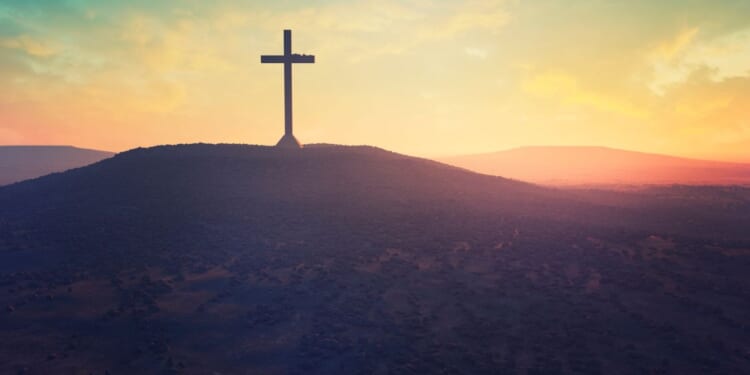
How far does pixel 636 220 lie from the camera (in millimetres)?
25516

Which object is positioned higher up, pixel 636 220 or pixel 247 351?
pixel 636 220

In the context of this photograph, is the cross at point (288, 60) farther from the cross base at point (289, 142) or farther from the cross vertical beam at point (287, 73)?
the cross base at point (289, 142)

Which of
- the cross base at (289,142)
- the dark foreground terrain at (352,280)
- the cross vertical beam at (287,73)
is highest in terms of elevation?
the cross vertical beam at (287,73)

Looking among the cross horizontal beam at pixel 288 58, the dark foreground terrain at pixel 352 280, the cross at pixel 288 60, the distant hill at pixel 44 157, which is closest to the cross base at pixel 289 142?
the cross at pixel 288 60

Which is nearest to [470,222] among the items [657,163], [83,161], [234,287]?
[234,287]

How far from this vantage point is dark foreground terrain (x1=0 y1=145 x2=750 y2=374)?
11742 mm

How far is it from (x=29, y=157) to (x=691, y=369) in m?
163

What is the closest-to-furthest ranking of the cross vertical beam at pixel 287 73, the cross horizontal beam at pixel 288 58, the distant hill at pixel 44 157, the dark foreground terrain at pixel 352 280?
the dark foreground terrain at pixel 352 280 → the cross vertical beam at pixel 287 73 → the cross horizontal beam at pixel 288 58 → the distant hill at pixel 44 157

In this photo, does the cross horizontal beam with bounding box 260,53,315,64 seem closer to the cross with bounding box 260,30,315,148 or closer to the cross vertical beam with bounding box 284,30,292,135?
the cross with bounding box 260,30,315,148

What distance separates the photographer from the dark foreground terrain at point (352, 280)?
11.7 metres

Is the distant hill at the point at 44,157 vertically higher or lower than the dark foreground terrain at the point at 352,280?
higher

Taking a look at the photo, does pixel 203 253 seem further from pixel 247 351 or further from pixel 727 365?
pixel 727 365

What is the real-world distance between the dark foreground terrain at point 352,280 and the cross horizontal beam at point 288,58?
760 cm

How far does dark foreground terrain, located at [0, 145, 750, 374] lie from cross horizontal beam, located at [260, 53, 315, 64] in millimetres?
7602
